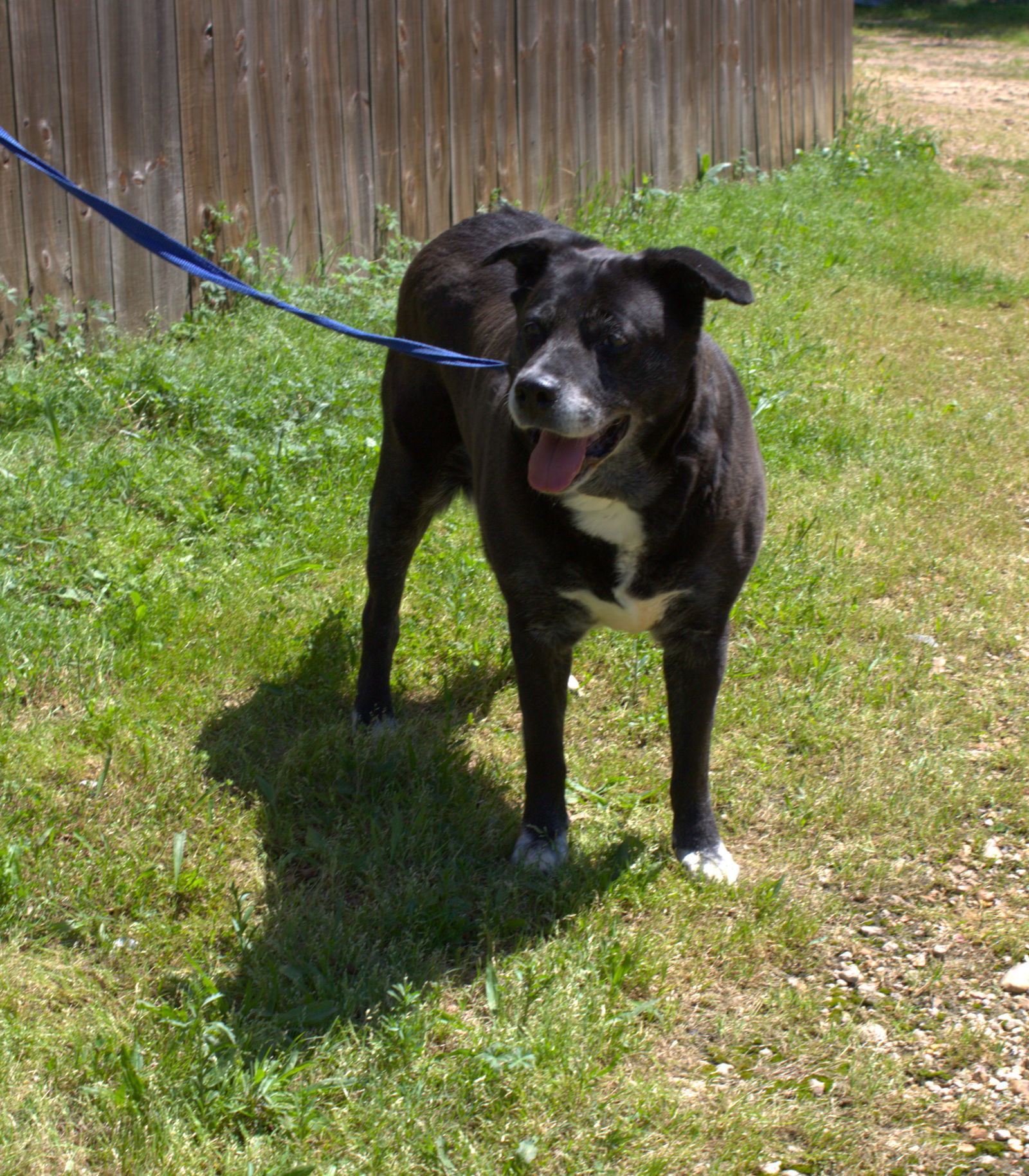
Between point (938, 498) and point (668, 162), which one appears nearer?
point (938, 498)

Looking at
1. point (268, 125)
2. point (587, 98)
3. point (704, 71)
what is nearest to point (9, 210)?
point (268, 125)

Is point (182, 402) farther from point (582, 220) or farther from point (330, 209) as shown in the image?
point (582, 220)

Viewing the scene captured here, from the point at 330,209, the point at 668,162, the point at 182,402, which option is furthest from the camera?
the point at 668,162

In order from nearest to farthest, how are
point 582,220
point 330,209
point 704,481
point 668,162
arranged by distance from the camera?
point 704,481 < point 330,209 < point 582,220 < point 668,162

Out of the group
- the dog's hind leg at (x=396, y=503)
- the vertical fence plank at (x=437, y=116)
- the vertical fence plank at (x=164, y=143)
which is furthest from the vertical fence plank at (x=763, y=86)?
the dog's hind leg at (x=396, y=503)

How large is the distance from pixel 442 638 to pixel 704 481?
65.8 inches

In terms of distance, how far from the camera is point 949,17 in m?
20.4

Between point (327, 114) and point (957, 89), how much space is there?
10341mm

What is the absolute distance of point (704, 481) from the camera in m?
3.10

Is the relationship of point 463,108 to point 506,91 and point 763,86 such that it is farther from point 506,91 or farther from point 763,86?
point 763,86

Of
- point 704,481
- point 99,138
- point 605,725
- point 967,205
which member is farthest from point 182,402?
point 967,205

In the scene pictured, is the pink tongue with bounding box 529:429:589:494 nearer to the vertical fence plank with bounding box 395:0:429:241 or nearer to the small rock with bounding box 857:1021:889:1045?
the small rock with bounding box 857:1021:889:1045

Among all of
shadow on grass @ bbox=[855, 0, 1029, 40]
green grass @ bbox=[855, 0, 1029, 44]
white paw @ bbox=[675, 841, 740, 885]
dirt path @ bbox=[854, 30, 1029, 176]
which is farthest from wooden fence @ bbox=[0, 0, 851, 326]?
shadow on grass @ bbox=[855, 0, 1029, 40]

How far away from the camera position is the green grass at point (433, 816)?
2.66m
